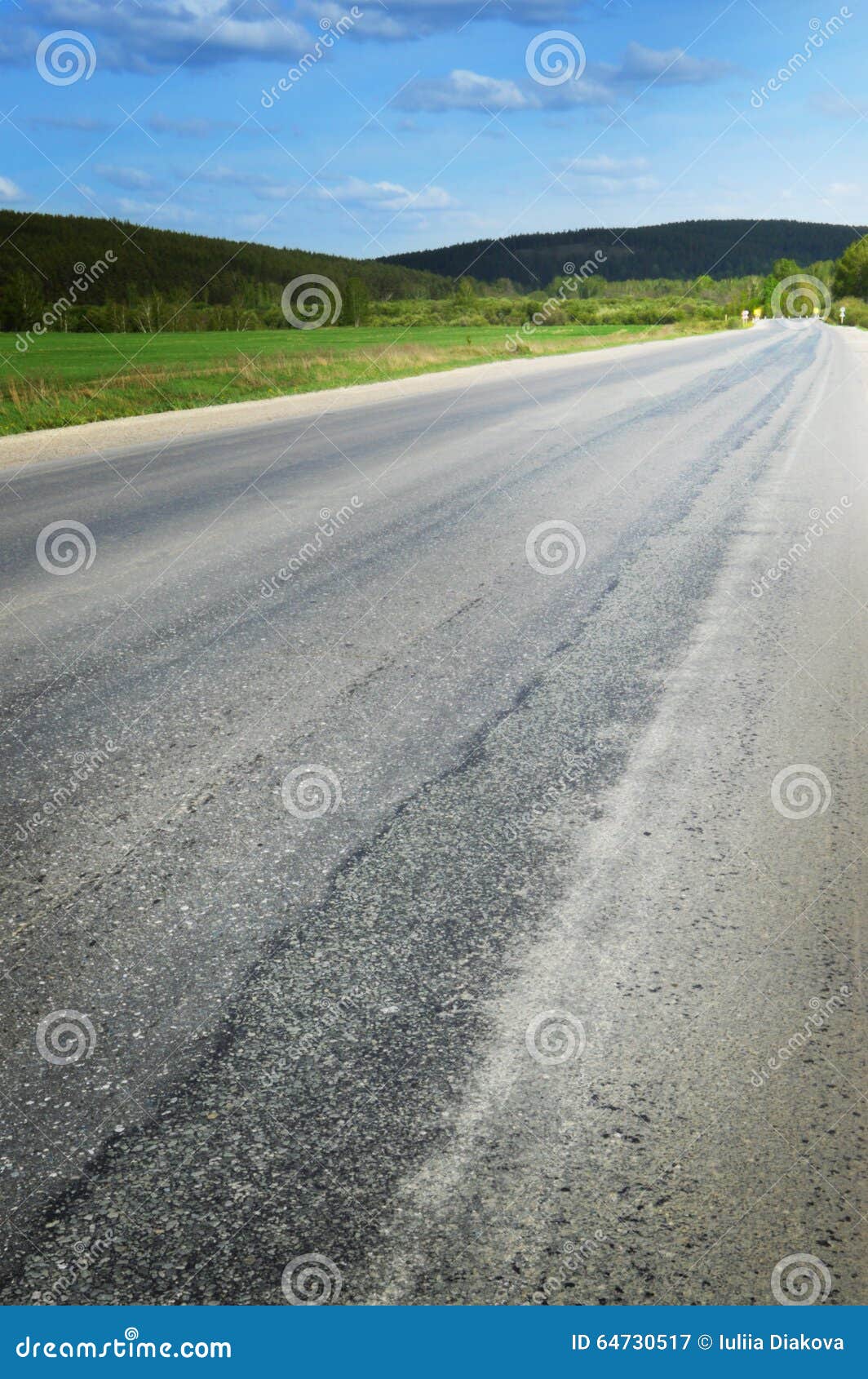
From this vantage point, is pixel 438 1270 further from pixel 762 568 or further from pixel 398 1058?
pixel 762 568

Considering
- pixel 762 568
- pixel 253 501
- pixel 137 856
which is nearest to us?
pixel 137 856

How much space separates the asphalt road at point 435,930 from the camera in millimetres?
2051

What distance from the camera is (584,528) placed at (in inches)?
325

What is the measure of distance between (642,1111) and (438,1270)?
616 millimetres

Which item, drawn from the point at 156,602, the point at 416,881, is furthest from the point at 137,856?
the point at 156,602
